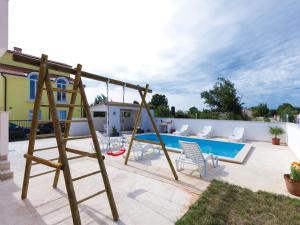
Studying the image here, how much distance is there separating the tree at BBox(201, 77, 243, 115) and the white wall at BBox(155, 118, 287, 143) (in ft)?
40.1

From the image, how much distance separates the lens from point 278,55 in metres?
12.1

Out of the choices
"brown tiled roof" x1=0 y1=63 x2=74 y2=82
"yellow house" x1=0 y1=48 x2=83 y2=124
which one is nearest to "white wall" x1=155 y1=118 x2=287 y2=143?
"yellow house" x1=0 y1=48 x2=83 y2=124

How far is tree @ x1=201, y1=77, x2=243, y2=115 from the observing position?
26.4 meters

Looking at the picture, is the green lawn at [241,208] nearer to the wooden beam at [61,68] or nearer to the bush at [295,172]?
the bush at [295,172]

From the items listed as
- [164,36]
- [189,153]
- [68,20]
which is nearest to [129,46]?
[164,36]

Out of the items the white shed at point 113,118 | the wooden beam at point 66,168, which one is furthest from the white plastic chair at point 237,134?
the wooden beam at point 66,168

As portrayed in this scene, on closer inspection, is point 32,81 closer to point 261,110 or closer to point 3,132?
point 3,132

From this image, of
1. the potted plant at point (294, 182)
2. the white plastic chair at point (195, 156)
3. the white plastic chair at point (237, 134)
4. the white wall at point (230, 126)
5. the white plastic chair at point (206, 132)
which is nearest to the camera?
the potted plant at point (294, 182)

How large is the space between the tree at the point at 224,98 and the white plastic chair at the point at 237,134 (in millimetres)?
13114

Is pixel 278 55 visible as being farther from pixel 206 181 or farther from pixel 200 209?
pixel 200 209

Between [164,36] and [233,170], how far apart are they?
6.98 m

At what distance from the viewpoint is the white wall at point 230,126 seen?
13320mm

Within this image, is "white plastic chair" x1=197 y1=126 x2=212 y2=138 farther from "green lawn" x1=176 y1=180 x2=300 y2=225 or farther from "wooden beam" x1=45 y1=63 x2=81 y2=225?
"wooden beam" x1=45 y1=63 x2=81 y2=225

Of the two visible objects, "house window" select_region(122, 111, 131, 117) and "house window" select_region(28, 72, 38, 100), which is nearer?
"house window" select_region(28, 72, 38, 100)
